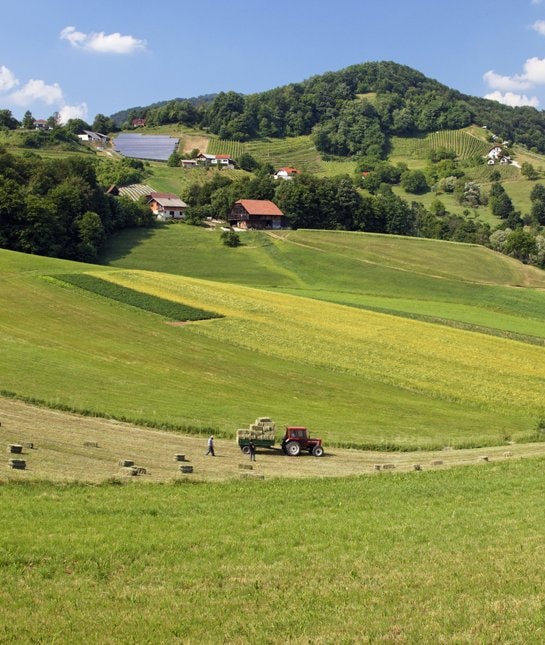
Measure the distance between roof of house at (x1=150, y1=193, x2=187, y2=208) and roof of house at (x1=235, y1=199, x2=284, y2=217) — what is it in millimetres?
14282

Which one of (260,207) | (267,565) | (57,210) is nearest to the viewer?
(267,565)

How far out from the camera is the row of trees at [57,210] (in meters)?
111

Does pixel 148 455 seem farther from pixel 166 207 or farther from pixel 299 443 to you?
pixel 166 207

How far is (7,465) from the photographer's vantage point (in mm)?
27938

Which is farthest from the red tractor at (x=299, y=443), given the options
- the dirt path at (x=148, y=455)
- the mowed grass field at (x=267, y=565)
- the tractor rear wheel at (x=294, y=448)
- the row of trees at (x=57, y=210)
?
the row of trees at (x=57, y=210)

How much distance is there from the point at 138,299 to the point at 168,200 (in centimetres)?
9371

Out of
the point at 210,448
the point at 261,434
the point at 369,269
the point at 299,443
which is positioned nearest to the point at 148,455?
the point at 210,448

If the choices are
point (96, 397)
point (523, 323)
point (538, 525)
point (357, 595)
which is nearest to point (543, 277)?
point (523, 323)

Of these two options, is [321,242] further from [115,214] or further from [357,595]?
[357,595]

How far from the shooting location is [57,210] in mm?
119125

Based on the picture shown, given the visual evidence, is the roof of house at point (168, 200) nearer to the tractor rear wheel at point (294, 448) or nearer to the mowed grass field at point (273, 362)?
the mowed grass field at point (273, 362)

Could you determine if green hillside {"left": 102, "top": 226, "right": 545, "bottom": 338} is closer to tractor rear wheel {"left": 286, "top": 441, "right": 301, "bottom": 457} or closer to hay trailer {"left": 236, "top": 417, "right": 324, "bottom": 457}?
hay trailer {"left": 236, "top": 417, "right": 324, "bottom": 457}

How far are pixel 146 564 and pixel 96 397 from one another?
89.3ft

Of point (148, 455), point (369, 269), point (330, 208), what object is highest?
point (330, 208)
